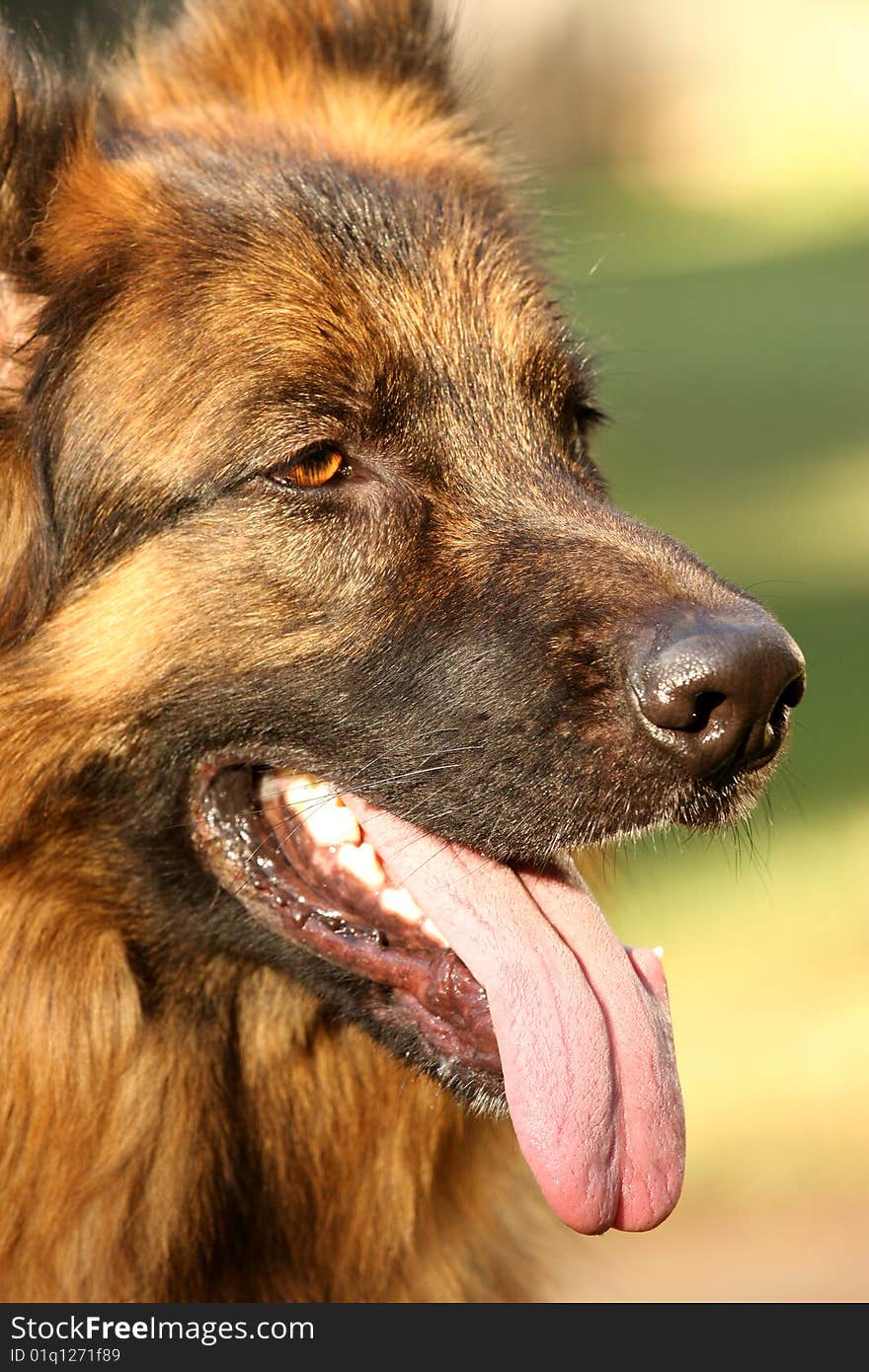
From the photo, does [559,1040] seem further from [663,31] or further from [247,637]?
[663,31]

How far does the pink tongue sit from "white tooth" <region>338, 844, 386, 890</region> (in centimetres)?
2

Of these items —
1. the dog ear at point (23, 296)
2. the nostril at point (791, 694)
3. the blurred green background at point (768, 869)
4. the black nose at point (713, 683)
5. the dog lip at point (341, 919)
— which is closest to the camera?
the black nose at point (713, 683)

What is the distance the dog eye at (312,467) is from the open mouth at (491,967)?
55cm

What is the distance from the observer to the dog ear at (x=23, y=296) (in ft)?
10.4

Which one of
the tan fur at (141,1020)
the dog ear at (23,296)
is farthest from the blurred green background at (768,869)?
the dog ear at (23,296)

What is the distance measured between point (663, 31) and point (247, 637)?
1744cm

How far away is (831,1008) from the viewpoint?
19.6ft

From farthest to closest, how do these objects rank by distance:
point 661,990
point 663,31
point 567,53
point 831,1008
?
point 663,31 → point 567,53 → point 831,1008 → point 661,990

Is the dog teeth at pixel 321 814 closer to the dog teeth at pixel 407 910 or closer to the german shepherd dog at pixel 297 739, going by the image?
the german shepherd dog at pixel 297 739

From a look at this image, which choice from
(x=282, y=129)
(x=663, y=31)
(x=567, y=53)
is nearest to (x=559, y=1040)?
(x=282, y=129)

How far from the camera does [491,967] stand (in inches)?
120

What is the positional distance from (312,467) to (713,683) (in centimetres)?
86

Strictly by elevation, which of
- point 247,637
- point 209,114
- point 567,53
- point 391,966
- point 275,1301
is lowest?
point 567,53

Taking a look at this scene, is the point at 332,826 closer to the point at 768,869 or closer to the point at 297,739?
the point at 297,739
